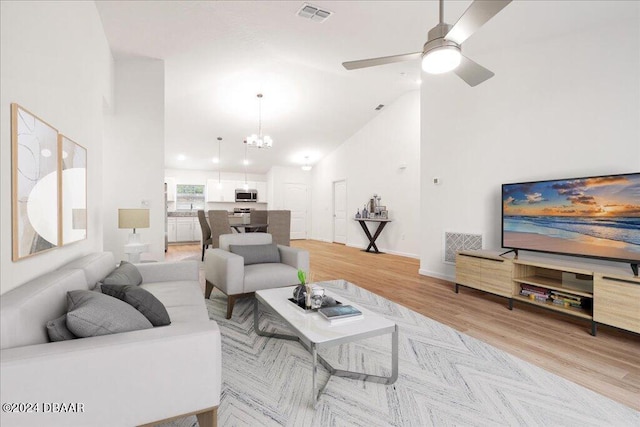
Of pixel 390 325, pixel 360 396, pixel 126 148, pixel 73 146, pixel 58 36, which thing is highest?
pixel 58 36

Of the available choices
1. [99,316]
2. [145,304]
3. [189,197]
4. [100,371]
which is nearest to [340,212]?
[189,197]

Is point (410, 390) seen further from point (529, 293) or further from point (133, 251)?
point (133, 251)

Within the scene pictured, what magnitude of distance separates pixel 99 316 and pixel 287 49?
436 centimetres

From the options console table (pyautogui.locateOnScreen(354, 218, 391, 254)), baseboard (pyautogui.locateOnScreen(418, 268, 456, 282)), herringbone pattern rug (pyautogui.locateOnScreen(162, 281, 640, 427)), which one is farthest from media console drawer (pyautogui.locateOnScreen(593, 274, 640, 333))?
console table (pyautogui.locateOnScreen(354, 218, 391, 254))

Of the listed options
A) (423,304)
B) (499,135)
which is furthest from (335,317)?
(499,135)

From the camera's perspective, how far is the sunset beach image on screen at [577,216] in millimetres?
2625

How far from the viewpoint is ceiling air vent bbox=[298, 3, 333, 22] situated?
328cm

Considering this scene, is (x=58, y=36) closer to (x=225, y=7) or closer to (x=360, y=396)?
(x=225, y=7)

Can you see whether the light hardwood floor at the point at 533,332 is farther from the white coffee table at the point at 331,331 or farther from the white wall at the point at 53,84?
the white wall at the point at 53,84

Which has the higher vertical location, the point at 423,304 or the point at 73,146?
the point at 73,146

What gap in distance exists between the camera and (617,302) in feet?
8.05

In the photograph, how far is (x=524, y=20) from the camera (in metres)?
3.09

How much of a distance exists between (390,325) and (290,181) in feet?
27.3

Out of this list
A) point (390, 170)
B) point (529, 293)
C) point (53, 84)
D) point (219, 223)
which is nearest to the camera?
point (53, 84)
